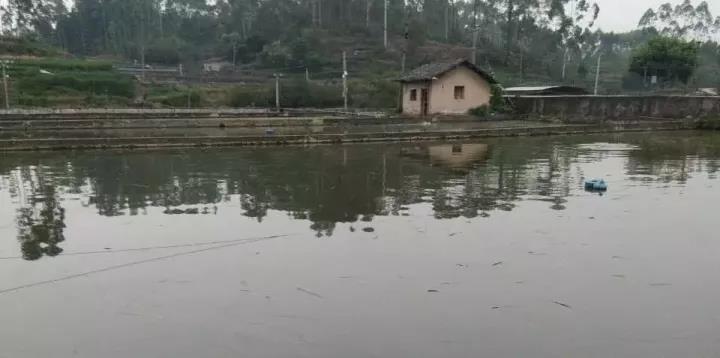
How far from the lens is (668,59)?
135 feet

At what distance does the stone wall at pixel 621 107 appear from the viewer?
28.2 metres

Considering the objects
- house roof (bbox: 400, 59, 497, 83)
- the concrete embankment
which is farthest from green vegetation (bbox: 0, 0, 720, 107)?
the concrete embankment

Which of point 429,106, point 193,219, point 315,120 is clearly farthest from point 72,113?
point 193,219

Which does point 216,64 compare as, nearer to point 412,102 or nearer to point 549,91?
point 412,102

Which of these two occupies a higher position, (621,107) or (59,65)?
(59,65)

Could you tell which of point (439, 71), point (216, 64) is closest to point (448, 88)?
point (439, 71)

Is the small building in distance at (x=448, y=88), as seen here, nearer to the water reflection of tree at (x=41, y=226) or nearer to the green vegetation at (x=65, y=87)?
the green vegetation at (x=65, y=87)

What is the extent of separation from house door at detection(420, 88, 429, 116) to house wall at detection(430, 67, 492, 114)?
273mm

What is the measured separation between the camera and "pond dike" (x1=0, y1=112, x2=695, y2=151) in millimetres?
16078

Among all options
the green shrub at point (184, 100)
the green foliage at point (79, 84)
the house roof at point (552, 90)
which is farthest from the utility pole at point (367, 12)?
the green foliage at point (79, 84)

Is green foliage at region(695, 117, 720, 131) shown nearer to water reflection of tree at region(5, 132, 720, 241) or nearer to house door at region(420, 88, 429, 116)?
water reflection of tree at region(5, 132, 720, 241)

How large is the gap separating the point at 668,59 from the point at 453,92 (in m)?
23.5

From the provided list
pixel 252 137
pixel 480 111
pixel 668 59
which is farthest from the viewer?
pixel 668 59

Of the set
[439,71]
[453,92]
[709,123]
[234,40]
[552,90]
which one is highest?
[234,40]
